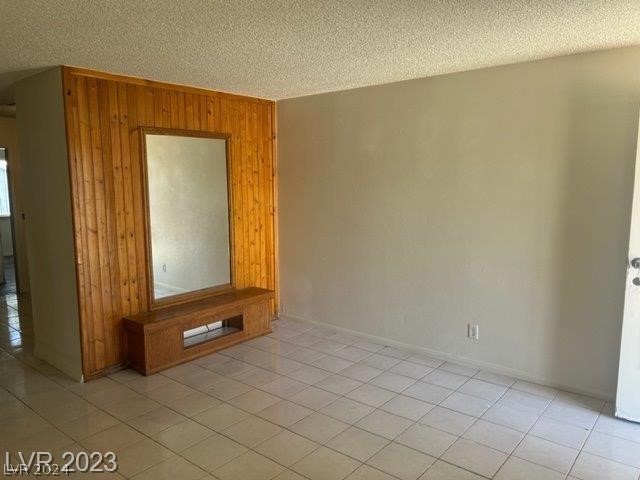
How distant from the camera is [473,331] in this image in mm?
3578

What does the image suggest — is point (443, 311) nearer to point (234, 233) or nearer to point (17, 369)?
point (234, 233)

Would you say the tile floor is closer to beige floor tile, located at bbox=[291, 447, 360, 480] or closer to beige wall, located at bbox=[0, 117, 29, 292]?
beige floor tile, located at bbox=[291, 447, 360, 480]

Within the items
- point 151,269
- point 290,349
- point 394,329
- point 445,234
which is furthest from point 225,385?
point 445,234

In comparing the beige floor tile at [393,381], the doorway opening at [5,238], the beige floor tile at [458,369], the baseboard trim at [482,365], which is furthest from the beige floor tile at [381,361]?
the doorway opening at [5,238]

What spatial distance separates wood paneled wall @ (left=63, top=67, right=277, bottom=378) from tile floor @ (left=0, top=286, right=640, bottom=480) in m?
0.46

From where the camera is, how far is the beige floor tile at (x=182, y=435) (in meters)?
2.57

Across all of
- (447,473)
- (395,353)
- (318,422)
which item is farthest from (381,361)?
(447,473)

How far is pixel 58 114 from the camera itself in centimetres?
323

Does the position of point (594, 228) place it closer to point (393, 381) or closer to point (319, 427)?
point (393, 381)

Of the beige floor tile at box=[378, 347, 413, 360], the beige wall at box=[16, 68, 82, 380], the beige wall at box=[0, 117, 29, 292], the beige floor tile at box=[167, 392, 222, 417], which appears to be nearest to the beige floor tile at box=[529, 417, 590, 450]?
the beige floor tile at box=[378, 347, 413, 360]

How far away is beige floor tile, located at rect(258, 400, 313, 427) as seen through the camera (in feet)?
9.25

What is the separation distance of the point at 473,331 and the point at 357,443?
1.45 m

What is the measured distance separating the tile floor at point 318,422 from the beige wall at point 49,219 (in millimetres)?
254

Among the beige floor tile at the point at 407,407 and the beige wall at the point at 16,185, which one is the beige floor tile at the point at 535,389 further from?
the beige wall at the point at 16,185
